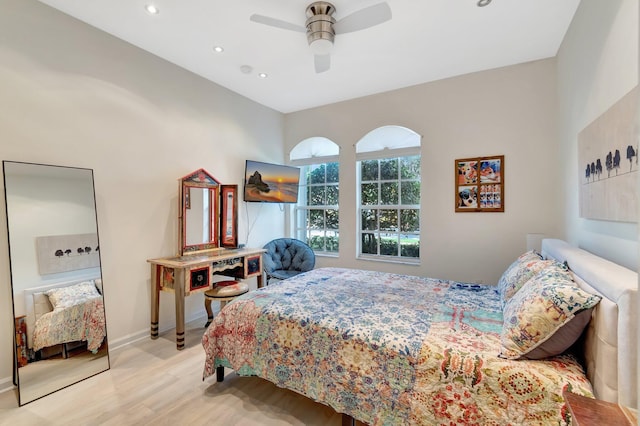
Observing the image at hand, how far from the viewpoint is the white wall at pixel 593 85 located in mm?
1471

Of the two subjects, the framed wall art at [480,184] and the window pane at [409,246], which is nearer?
the framed wall art at [480,184]

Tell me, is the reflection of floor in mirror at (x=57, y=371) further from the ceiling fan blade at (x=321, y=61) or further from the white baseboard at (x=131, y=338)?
the ceiling fan blade at (x=321, y=61)

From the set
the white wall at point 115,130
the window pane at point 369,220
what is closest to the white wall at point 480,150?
the window pane at point 369,220

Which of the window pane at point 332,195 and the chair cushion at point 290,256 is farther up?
the window pane at point 332,195

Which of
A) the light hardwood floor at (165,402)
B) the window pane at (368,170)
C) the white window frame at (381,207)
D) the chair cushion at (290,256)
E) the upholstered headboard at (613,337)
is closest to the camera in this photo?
the upholstered headboard at (613,337)

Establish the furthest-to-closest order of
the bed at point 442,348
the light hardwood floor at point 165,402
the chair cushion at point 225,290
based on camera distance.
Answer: the chair cushion at point 225,290
the light hardwood floor at point 165,402
the bed at point 442,348

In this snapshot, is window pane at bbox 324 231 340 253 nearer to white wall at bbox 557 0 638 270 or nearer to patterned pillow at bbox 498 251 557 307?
patterned pillow at bbox 498 251 557 307

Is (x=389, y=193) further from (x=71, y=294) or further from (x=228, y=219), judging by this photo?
(x=71, y=294)

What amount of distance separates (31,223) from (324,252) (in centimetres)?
338

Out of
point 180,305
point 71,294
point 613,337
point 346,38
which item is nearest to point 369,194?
point 346,38

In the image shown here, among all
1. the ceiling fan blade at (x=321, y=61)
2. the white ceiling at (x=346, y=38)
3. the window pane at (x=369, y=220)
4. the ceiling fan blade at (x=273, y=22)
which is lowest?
the window pane at (x=369, y=220)

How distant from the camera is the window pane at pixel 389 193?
4.02m

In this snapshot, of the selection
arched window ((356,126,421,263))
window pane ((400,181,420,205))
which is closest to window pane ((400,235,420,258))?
arched window ((356,126,421,263))

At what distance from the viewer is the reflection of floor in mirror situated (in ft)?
6.42
